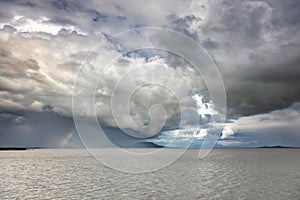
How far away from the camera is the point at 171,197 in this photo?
44.6m

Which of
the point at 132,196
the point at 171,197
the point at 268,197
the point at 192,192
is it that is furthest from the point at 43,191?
the point at 268,197

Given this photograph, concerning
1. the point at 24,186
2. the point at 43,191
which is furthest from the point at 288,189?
the point at 24,186

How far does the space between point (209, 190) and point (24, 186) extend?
1444 inches

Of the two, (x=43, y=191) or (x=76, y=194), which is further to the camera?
(x=43, y=191)

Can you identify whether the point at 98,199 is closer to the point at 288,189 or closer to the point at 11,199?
the point at 11,199

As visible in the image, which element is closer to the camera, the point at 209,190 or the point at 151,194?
the point at 151,194

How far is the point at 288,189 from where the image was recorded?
53594mm

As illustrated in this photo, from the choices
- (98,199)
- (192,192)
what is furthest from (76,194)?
(192,192)

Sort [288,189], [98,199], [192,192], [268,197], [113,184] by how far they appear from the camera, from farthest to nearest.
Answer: [113,184] < [288,189] < [192,192] < [268,197] < [98,199]

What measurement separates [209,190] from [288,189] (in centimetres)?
1560

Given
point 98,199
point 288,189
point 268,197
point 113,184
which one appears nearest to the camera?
point 98,199

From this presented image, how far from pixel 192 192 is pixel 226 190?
24.1 ft

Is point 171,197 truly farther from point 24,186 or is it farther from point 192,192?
point 24,186

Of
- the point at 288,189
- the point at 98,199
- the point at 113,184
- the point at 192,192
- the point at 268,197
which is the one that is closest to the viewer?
the point at 98,199
